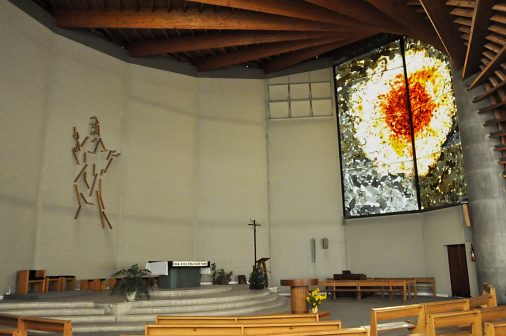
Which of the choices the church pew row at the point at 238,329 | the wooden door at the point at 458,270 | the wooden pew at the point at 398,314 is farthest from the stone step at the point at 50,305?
the wooden door at the point at 458,270

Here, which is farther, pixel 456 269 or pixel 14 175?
pixel 456 269

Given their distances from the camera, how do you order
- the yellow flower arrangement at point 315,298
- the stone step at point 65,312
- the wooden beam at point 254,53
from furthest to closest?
the wooden beam at point 254,53 < the yellow flower arrangement at point 315,298 < the stone step at point 65,312

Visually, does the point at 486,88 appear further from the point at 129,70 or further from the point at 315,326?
the point at 129,70

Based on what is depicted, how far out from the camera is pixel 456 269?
1130 cm

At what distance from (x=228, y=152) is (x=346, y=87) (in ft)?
14.2

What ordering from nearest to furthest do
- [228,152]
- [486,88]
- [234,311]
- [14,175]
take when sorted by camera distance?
[234,311] < [486,88] < [14,175] < [228,152]

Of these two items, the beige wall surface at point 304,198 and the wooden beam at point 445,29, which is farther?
the beige wall surface at point 304,198

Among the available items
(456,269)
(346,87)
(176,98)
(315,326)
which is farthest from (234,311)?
(346,87)

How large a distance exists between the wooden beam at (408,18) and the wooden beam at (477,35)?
3.32 ft

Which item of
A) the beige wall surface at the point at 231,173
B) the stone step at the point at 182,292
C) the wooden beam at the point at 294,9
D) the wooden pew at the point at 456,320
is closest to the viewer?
the wooden pew at the point at 456,320

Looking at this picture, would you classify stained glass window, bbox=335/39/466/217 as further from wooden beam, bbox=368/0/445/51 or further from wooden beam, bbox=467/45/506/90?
wooden beam, bbox=467/45/506/90

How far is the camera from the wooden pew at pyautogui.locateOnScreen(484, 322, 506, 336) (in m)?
2.98

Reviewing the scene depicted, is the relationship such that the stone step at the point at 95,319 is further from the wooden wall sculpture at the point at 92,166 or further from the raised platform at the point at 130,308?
the wooden wall sculpture at the point at 92,166

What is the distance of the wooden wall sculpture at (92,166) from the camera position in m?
11.0
